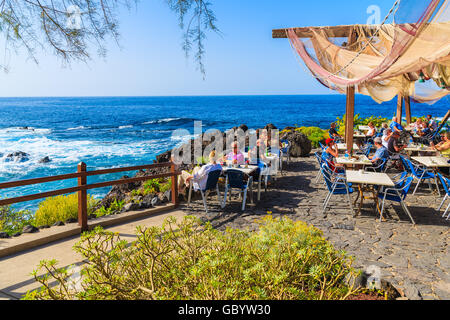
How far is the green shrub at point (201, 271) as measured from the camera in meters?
2.12

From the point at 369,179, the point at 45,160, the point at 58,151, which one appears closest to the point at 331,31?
the point at 369,179

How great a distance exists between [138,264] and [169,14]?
6.12 feet

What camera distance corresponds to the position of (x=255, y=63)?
4551 millimetres

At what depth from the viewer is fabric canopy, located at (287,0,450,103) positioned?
3439mm

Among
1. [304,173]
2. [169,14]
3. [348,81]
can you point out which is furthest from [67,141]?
[169,14]

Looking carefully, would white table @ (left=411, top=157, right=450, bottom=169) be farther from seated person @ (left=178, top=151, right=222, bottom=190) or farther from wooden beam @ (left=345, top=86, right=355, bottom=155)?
seated person @ (left=178, top=151, right=222, bottom=190)

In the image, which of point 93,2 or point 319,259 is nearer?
point 93,2

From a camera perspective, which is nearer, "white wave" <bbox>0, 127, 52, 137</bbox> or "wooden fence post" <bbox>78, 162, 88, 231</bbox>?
"wooden fence post" <bbox>78, 162, 88, 231</bbox>

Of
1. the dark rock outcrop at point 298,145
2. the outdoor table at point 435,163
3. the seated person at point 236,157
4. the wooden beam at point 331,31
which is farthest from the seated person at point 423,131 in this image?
the seated person at point 236,157

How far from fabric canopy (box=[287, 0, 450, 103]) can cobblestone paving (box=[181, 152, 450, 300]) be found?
96.0 inches

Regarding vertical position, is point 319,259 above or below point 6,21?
below

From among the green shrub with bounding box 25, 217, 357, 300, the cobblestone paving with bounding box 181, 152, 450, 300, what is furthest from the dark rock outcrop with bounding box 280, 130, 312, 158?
the green shrub with bounding box 25, 217, 357, 300

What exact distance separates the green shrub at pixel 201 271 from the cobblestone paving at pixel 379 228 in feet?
3.89
